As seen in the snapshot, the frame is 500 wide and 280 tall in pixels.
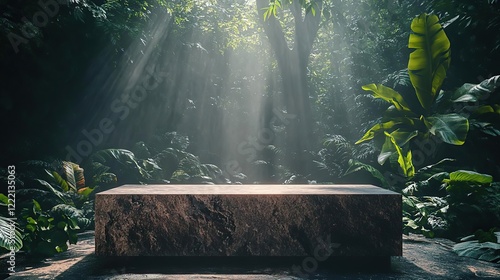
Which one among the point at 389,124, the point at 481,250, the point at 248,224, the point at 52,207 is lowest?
the point at 481,250

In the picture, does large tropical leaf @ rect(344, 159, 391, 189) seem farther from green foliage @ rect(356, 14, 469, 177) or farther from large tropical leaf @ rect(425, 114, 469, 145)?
large tropical leaf @ rect(425, 114, 469, 145)

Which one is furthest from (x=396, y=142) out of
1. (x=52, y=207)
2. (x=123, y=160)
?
(x=52, y=207)

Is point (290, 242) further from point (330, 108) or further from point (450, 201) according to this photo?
point (330, 108)

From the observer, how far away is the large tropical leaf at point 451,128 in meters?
5.62

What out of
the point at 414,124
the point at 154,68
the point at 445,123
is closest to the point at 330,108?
the point at 154,68

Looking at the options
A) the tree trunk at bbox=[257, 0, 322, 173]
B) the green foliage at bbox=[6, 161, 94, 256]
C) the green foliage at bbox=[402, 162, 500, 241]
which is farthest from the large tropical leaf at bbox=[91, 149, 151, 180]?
the tree trunk at bbox=[257, 0, 322, 173]

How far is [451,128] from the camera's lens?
5.84 metres

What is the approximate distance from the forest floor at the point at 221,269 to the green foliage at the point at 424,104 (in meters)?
2.77

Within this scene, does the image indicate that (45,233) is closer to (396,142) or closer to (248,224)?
(248,224)

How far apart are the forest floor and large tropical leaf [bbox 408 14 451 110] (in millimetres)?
3780

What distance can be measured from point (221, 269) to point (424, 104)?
209 inches

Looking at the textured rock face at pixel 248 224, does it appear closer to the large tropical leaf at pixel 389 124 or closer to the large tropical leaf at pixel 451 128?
the large tropical leaf at pixel 451 128

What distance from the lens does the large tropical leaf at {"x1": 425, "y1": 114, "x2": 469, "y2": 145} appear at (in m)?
5.62

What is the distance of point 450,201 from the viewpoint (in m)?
5.02
